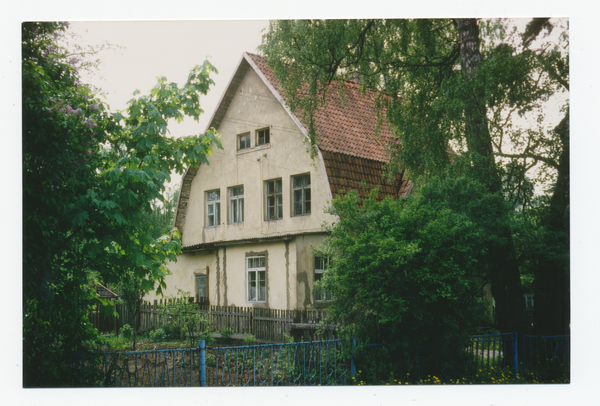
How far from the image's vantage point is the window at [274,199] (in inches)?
501

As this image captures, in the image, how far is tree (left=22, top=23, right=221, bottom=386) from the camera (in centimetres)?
680

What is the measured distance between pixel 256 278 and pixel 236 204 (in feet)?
6.18

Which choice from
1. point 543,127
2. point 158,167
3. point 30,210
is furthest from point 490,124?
point 30,210

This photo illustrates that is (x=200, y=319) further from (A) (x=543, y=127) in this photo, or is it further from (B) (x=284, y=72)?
(A) (x=543, y=127)

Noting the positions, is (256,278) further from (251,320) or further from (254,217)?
(251,320)

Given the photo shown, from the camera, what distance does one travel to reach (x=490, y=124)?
8766mm

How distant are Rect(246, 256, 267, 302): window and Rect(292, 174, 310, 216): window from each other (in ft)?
5.41

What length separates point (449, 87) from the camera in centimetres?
927

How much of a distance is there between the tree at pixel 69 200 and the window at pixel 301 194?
204 inches

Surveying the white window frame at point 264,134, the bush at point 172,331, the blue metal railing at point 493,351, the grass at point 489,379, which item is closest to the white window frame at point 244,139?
the white window frame at point 264,134

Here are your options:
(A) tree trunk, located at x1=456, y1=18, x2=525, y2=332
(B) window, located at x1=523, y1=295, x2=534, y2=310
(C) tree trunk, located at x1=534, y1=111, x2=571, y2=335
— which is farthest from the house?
(C) tree trunk, located at x1=534, y1=111, x2=571, y2=335

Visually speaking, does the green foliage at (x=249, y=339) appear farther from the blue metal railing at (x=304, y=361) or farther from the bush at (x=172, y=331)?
the blue metal railing at (x=304, y=361)

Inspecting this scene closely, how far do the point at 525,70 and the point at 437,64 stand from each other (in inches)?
80.5

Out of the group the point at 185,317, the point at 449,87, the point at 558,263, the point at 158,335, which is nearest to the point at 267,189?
the point at 185,317
